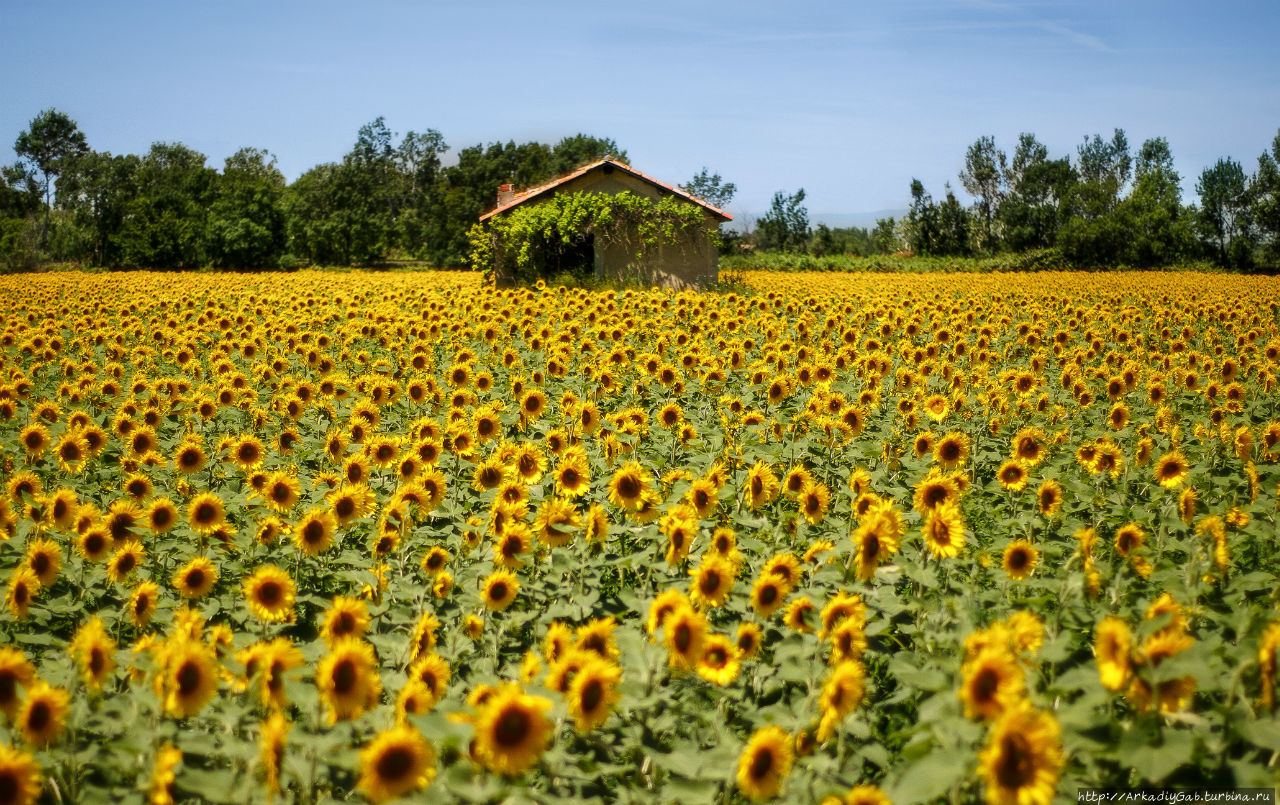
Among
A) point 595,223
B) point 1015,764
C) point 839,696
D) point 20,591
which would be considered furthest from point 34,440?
point 595,223

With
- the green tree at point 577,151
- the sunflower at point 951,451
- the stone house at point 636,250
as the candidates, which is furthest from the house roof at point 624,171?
the green tree at point 577,151

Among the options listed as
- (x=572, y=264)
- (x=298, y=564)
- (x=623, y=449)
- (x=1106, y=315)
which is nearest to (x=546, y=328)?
(x=623, y=449)

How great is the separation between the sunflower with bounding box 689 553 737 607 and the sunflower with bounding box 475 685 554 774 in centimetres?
96

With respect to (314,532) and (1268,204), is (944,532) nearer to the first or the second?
(314,532)

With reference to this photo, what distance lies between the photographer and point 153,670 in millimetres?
2352

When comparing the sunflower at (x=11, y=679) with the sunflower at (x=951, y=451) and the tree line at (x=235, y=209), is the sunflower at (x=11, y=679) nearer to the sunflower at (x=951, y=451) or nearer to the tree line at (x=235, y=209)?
the sunflower at (x=951, y=451)

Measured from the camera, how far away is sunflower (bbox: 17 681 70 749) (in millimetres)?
2215

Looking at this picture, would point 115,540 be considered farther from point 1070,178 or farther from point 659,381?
point 1070,178

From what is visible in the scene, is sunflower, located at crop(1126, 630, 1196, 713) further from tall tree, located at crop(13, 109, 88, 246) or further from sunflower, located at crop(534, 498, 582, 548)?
tall tree, located at crop(13, 109, 88, 246)

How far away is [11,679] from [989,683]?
8.69 feet

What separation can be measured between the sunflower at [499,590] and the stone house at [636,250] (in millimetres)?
19013

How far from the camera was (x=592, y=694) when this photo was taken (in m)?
2.23

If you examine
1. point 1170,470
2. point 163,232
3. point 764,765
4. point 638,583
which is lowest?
point 638,583

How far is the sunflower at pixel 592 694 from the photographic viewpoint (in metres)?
2.20
